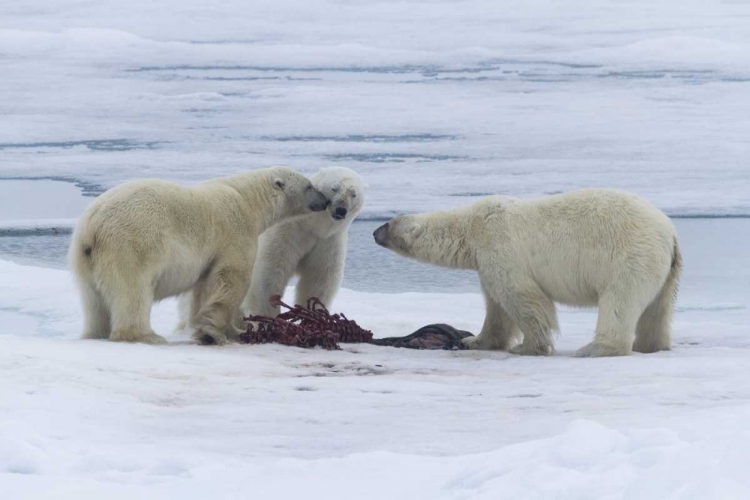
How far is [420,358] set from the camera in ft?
16.2

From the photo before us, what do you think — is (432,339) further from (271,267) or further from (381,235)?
(271,267)

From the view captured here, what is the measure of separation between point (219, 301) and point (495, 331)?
1.35m

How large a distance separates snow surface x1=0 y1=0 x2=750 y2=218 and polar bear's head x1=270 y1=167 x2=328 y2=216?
3619 millimetres

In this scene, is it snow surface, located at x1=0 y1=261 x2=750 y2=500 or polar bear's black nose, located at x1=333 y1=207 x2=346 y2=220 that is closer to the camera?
snow surface, located at x1=0 y1=261 x2=750 y2=500

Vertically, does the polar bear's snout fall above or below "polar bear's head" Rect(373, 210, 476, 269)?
above

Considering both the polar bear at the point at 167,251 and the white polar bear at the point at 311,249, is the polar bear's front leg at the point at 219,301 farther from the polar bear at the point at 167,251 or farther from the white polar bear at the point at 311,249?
the white polar bear at the point at 311,249

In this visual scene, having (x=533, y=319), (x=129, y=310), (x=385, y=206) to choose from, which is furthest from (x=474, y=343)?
(x=385, y=206)

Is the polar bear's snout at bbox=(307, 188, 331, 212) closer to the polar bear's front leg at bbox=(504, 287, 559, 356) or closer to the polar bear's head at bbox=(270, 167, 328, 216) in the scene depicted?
the polar bear's head at bbox=(270, 167, 328, 216)

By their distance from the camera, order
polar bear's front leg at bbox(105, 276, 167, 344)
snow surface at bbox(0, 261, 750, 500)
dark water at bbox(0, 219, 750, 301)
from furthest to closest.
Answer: dark water at bbox(0, 219, 750, 301), polar bear's front leg at bbox(105, 276, 167, 344), snow surface at bbox(0, 261, 750, 500)

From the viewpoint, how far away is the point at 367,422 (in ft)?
11.1

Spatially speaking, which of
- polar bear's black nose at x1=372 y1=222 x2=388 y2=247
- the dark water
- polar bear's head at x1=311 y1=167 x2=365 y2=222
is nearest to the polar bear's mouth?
polar bear's head at x1=311 y1=167 x2=365 y2=222

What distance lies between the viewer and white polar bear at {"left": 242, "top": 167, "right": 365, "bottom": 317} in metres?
5.71

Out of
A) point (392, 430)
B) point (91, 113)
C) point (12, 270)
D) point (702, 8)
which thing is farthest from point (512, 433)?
point (702, 8)

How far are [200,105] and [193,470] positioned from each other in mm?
11669
